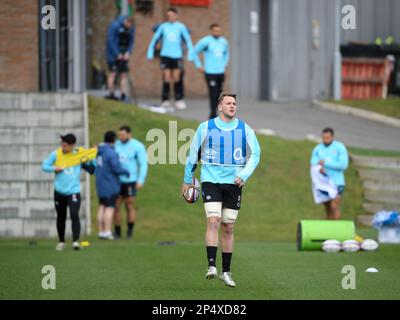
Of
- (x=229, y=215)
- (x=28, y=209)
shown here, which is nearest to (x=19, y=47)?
(x=28, y=209)

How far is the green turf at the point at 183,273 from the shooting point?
47.2ft

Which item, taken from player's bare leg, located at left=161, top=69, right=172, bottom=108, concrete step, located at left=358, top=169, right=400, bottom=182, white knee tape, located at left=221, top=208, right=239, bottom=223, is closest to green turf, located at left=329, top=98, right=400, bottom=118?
concrete step, located at left=358, top=169, right=400, bottom=182

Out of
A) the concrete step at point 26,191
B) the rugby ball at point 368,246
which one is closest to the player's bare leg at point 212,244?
the rugby ball at point 368,246

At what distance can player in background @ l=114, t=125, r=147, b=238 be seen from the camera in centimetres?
2441

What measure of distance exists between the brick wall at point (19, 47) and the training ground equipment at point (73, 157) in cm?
839

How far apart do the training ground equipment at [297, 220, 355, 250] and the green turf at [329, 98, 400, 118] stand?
13935mm

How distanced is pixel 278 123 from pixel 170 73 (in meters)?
3.75

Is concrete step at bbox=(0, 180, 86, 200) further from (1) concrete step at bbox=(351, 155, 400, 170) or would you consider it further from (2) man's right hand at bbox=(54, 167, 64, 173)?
(1) concrete step at bbox=(351, 155, 400, 170)

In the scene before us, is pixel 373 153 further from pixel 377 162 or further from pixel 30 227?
pixel 30 227

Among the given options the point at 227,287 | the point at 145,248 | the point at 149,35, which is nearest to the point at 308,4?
the point at 149,35

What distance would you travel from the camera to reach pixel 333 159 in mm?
24422

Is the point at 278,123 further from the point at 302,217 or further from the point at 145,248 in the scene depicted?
the point at 145,248

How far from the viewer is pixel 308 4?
37188 millimetres

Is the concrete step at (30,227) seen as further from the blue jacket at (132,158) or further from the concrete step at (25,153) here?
→ the blue jacket at (132,158)
